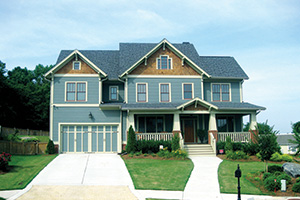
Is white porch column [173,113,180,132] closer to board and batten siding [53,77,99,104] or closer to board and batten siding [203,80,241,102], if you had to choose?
board and batten siding [203,80,241,102]

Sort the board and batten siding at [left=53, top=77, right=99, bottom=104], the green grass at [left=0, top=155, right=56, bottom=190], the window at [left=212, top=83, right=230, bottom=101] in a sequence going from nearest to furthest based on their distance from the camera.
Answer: the green grass at [left=0, top=155, right=56, bottom=190], the board and batten siding at [left=53, top=77, right=99, bottom=104], the window at [left=212, top=83, right=230, bottom=101]

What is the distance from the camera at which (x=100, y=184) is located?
16094mm

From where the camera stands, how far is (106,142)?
26.4 m

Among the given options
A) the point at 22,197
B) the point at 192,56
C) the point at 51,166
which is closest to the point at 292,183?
the point at 22,197

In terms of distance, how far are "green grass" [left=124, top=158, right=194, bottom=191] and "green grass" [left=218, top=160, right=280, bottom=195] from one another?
1.85 m

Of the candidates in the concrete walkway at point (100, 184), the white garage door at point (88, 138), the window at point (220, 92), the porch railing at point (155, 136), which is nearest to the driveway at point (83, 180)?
the concrete walkway at point (100, 184)

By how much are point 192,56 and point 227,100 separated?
547 centimetres

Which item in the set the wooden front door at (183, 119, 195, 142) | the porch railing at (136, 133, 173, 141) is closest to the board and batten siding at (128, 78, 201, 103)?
the wooden front door at (183, 119, 195, 142)

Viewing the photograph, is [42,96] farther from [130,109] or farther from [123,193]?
[123,193]

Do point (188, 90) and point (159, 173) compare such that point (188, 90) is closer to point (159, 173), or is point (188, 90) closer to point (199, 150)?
point (199, 150)

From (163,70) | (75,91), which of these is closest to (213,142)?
(163,70)

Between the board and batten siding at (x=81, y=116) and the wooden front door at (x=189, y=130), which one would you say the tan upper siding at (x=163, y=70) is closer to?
the board and batten siding at (x=81, y=116)

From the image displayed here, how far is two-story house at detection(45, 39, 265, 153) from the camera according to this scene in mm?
25875

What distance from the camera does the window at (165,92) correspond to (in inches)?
1072
